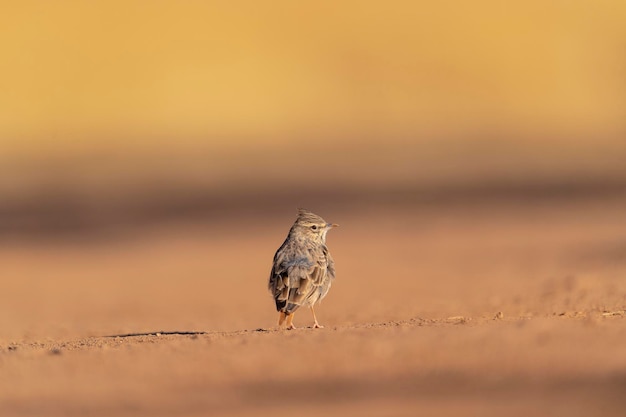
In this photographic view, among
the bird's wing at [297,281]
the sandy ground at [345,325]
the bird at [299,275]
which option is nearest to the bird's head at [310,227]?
the bird at [299,275]

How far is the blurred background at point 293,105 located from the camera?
125 ft

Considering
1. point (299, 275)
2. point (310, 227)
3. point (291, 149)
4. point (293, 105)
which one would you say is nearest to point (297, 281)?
point (299, 275)

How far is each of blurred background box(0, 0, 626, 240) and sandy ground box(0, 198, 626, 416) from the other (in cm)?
587

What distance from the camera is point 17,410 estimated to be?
1020 cm

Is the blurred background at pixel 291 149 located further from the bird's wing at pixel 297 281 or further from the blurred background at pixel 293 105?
the bird's wing at pixel 297 281

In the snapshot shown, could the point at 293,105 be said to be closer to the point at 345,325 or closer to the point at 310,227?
the point at 310,227

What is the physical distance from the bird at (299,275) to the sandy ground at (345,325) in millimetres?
329

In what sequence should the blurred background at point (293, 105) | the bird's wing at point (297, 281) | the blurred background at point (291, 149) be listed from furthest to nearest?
the blurred background at point (293, 105), the blurred background at point (291, 149), the bird's wing at point (297, 281)

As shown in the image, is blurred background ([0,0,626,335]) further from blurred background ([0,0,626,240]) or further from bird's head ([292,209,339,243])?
bird's head ([292,209,339,243])

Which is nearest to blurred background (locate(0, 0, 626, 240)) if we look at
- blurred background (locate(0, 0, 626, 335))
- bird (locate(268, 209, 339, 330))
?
blurred background (locate(0, 0, 626, 335))

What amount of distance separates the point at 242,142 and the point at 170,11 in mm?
15711

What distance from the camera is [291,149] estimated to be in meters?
49.1

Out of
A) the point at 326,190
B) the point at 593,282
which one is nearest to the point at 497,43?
the point at 326,190

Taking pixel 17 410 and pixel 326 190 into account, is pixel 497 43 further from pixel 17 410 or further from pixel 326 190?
pixel 17 410
